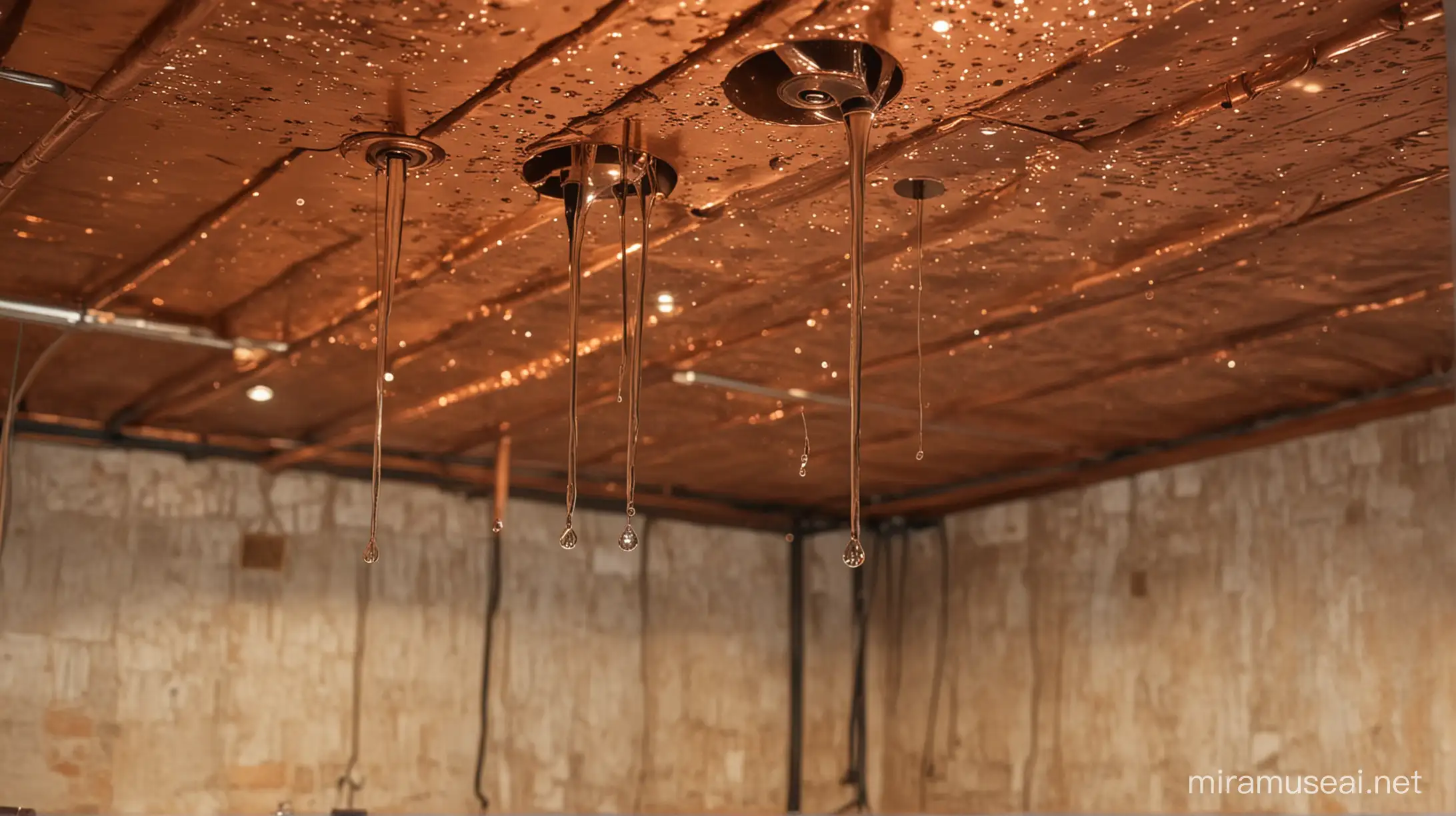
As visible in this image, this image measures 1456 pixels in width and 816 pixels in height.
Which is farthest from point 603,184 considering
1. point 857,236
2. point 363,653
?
point 363,653

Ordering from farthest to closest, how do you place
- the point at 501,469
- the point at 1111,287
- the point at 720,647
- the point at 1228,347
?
1. the point at 720,647
2. the point at 501,469
3. the point at 1228,347
4. the point at 1111,287

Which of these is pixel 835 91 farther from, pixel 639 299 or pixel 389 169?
pixel 389 169

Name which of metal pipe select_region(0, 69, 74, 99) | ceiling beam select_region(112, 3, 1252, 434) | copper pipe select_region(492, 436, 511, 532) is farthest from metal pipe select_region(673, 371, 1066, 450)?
metal pipe select_region(0, 69, 74, 99)

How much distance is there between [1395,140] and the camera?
2.92m

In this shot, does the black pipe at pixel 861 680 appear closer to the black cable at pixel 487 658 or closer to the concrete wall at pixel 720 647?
the concrete wall at pixel 720 647

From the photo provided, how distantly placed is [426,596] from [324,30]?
399cm

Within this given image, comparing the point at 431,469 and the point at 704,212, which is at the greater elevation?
the point at 704,212

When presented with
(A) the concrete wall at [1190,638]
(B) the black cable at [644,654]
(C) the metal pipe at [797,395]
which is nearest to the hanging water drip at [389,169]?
(C) the metal pipe at [797,395]

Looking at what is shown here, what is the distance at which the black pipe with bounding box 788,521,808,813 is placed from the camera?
22.6ft

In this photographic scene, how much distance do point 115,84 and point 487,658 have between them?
12.9ft

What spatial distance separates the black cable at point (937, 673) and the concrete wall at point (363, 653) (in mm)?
459

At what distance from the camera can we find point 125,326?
410 cm

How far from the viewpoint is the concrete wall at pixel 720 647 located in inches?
201

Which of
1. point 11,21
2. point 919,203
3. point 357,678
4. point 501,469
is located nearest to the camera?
point 11,21
